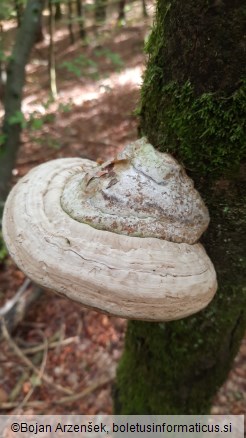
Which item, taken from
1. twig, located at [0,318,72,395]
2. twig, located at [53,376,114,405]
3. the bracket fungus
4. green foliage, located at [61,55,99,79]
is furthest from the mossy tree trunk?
green foliage, located at [61,55,99,79]

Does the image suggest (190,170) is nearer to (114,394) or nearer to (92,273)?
(92,273)

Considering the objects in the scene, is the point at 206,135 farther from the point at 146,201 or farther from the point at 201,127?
the point at 146,201

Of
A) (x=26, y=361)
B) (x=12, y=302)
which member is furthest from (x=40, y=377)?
(x=12, y=302)

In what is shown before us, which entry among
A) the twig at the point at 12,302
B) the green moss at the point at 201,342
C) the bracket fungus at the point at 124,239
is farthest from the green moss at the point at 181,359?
the twig at the point at 12,302

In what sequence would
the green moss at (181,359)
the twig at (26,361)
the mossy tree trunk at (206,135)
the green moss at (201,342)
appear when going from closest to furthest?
the mossy tree trunk at (206,135) → the green moss at (201,342) → the green moss at (181,359) → the twig at (26,361)

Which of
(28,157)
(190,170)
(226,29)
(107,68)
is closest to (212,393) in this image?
(190,170)

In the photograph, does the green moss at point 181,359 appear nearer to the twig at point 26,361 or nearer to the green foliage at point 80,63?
the twig at point 26,361

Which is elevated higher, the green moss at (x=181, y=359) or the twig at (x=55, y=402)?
the green moss at (x=181, y=359)

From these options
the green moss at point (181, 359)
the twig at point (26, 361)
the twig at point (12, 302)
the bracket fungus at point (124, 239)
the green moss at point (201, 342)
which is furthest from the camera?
the twig at point (12, 302)
